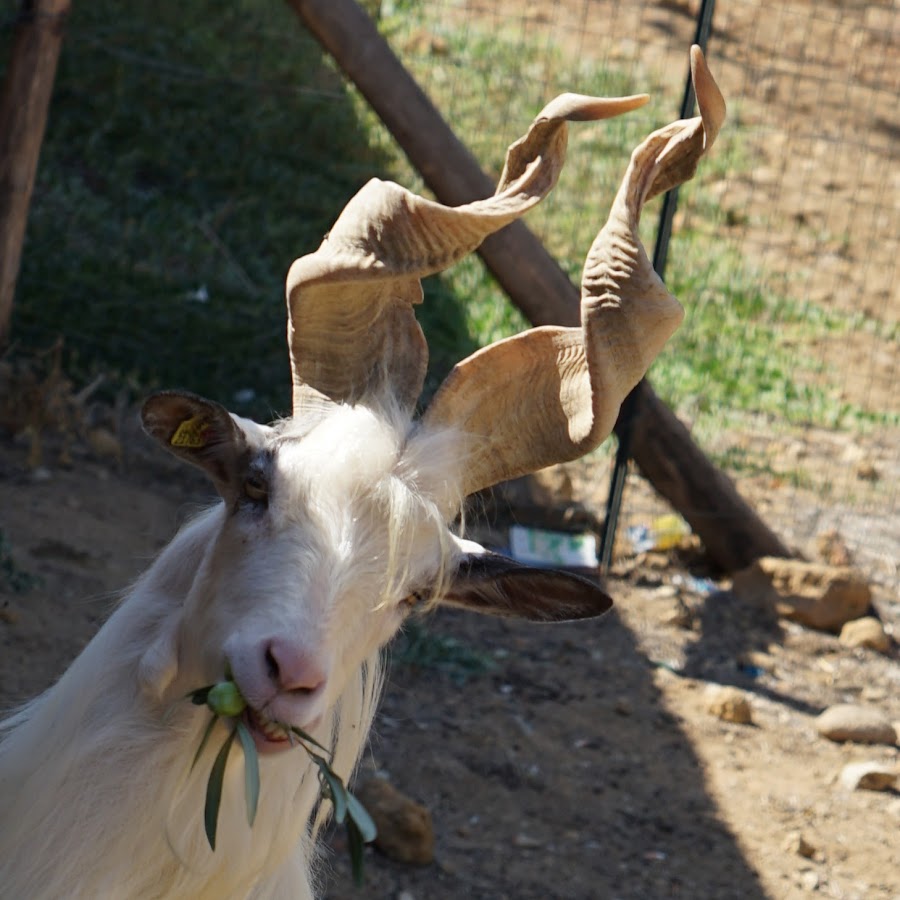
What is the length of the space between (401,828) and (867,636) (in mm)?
3086

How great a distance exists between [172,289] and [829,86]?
8.11 metres

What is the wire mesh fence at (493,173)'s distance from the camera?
7.88 meters

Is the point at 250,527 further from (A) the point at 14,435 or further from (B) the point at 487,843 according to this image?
A: (A) the point at 14,435

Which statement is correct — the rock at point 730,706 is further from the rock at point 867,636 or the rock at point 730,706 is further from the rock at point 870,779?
the rock at point 867,636

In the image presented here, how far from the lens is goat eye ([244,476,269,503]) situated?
10.1 ft

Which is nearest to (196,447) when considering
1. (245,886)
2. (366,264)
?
(366,264)

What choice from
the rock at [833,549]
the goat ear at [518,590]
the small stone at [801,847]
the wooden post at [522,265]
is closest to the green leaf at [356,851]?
the goat ear at [518,590]

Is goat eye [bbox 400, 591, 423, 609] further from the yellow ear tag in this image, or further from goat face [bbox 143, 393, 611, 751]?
the yellow ear tag

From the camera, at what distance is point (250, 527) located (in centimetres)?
306

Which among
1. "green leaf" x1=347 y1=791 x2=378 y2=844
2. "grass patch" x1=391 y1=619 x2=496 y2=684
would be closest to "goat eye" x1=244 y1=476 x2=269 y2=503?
"green leaf" x1=347 y1=791 x2=378 y2=844

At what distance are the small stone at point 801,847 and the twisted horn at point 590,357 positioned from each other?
2603 millimetres

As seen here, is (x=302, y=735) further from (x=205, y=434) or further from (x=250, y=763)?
(x=205, y=434)

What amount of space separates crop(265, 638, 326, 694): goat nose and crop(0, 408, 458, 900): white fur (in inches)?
5.1

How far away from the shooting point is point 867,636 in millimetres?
7016
